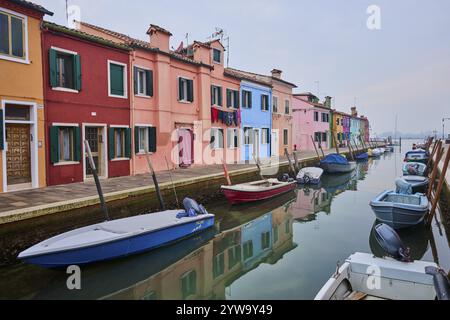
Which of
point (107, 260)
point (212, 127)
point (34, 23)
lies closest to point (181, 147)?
point (212, 127)

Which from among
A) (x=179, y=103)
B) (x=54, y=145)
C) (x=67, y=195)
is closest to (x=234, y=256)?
(x=67, y=195)

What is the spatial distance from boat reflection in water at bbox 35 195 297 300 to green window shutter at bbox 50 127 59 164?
5.37m

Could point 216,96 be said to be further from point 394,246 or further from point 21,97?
point 394,246

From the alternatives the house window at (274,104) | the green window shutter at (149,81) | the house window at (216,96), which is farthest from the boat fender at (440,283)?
the house window at (274,104)

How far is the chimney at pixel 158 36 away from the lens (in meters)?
15.6

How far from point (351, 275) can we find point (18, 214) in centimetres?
682

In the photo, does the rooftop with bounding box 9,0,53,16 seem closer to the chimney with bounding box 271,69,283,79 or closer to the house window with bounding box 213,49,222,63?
the house window with bounding box 213,49,222,63

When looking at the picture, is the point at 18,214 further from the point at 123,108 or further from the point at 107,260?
the point at 123,108

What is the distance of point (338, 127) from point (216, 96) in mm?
29770

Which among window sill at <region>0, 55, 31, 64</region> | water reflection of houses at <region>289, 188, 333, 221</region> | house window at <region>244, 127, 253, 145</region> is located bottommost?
water reflection of houses at <region>289, 188, 333, 221</region>

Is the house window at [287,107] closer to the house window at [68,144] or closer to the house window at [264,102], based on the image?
the house window at [264,102]

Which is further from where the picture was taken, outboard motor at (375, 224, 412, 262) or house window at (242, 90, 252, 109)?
house window at (242, 90, 252, 109)

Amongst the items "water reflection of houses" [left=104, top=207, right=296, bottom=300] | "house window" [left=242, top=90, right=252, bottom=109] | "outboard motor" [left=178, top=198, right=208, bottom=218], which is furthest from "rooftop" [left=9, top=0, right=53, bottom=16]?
"house window" [left=242, top=90, right=252, bottom=109]

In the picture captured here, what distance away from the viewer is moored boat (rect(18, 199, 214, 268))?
636 cm
